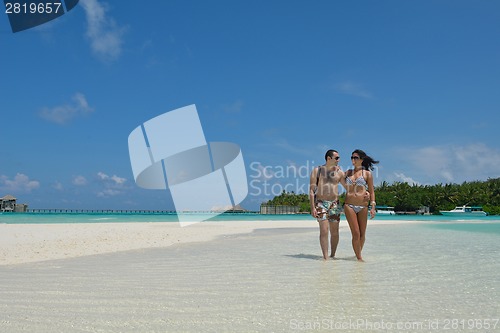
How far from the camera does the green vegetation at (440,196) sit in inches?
4476

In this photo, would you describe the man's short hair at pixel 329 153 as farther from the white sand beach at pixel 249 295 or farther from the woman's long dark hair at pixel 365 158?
the white sand beach at pixel 249 295

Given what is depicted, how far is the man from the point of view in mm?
8125

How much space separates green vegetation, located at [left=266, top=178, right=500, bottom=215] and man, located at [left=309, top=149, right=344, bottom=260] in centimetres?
11372

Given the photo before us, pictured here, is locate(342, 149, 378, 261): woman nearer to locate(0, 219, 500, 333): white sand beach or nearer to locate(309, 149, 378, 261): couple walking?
locate(309, 149, 378, 261): couple walking

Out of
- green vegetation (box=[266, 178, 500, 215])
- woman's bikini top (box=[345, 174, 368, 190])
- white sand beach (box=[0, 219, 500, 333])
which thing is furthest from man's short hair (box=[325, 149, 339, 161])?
green vegetation (box=[266, 178, 500, 215])

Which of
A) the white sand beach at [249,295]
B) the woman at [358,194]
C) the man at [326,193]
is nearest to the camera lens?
the white sand beach at [249,295]

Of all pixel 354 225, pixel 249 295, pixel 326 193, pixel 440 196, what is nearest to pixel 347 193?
pixel 326 193

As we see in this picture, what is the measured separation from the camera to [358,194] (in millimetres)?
7918

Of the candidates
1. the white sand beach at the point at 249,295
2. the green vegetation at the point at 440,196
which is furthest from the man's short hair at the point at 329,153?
the green vegetation at the point at 440,196

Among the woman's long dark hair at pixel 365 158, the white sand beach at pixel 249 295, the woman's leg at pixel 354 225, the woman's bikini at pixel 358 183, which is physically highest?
the woman's long dark hair at pixel 365 158

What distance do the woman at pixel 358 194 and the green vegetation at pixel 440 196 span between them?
113574mm

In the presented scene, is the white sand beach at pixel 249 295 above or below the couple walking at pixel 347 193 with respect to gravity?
below

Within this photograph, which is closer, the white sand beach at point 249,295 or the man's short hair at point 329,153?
the white sand beach at point 249,295

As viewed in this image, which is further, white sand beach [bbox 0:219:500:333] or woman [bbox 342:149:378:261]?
woman [bbox 342:149:378:261]
